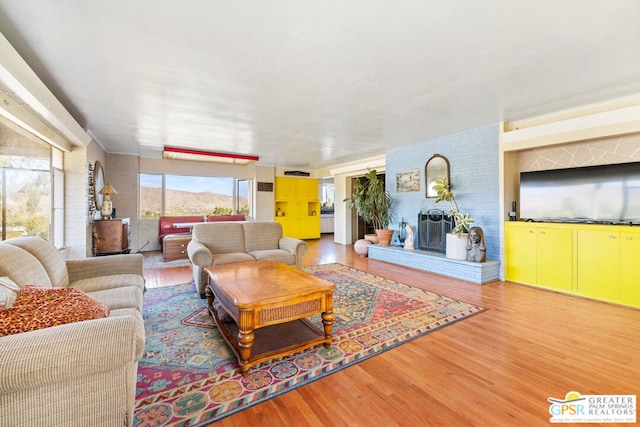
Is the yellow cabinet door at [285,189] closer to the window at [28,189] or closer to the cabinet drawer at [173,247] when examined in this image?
the cabinet drawer at [173,247]

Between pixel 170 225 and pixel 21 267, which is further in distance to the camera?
pixel 170 225

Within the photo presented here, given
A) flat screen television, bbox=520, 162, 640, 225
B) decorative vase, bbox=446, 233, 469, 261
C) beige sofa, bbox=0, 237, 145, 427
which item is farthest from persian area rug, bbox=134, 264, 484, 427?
flat screen television, bbox=520, 162, 640, 225

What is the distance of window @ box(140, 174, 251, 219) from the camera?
7297 mm

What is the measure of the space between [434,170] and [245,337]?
4709 millimetres

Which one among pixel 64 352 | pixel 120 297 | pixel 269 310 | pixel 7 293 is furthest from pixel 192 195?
pixel 64 352

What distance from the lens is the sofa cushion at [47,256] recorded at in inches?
80.2

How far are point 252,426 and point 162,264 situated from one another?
4934 mm

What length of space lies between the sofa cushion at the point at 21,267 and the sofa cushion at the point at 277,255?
2.24 meters

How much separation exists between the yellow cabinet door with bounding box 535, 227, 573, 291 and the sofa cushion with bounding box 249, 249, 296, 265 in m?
3.54

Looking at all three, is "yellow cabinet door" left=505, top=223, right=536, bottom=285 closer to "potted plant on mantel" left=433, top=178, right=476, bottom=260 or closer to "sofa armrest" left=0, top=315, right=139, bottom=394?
"potted plant on mantel" left=433, top=178, right=476, bottom=260

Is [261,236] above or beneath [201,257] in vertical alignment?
above

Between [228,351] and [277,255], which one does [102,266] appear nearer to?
[228,351]

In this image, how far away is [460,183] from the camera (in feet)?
16.1

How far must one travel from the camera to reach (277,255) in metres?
3.95
